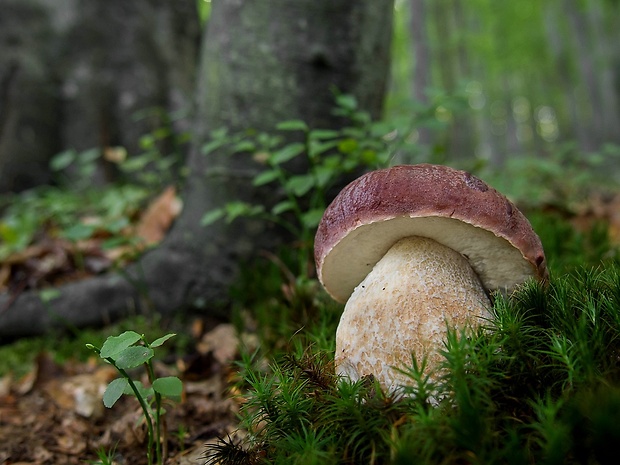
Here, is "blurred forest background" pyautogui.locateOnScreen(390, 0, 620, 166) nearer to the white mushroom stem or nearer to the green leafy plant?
the green leafy plant

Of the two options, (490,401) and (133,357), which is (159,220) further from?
(490,401)

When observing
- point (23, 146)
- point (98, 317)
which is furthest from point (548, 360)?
point (23, 146)

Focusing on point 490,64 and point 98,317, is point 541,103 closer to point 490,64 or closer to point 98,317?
point 490,64

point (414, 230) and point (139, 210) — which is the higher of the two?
point (414, 230)

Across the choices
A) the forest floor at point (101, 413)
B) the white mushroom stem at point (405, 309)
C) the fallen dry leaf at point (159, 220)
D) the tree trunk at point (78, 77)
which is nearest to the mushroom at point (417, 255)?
the white mushroom stem at point (405, 309)

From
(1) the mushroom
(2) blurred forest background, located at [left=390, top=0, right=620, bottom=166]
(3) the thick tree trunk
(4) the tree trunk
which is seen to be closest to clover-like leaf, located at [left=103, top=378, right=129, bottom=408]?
(1) the mushroom

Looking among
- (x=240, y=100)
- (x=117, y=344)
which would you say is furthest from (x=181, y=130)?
(x=117, y=344)

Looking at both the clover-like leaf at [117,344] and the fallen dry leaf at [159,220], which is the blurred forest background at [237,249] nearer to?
the fallen dry leaf at [159,220]

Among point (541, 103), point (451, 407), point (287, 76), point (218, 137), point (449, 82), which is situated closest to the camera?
point (451, 407)
